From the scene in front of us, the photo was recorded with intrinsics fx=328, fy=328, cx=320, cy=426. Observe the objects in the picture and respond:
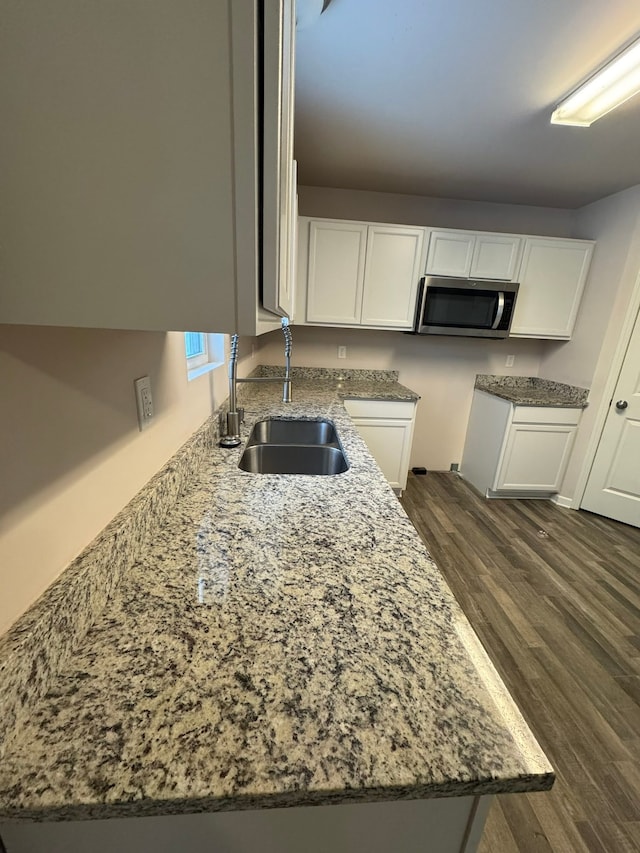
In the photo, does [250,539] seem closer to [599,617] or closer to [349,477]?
[349,477]

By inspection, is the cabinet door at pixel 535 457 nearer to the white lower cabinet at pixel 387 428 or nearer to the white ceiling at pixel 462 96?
the white lower cabinet at pixel 387 428

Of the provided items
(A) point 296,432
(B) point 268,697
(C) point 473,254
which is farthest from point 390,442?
(B) point 268,697

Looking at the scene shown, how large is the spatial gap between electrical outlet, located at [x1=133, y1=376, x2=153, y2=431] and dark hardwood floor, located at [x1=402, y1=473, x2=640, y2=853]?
5.05ft

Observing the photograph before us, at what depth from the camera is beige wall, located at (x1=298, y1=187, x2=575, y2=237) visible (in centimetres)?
281

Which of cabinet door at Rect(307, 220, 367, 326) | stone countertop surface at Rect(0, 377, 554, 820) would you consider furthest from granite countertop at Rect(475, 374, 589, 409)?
stone countertop surface at Rect(0, 377, 554, 820)

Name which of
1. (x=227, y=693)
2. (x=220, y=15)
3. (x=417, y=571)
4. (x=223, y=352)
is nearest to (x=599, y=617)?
(x=417, y=571)

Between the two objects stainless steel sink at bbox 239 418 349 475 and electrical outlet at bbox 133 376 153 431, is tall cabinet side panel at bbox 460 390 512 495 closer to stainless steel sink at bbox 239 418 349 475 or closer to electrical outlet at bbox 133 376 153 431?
stainless steel sink at bbox 239 418 349 475

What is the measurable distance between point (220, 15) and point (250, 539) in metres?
0.83

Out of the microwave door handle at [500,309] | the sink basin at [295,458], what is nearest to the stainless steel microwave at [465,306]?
the microwave door handle at [500,309]

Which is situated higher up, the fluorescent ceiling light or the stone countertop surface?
the fluorescent ceiling light

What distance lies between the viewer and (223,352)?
167cm

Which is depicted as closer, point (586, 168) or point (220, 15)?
point (220, 15)

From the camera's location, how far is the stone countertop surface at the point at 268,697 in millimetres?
371

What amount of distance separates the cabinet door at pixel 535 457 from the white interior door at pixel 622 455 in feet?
0.77
